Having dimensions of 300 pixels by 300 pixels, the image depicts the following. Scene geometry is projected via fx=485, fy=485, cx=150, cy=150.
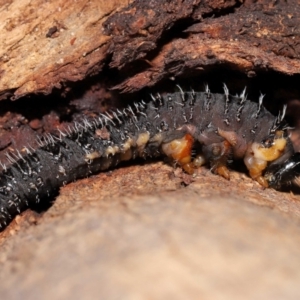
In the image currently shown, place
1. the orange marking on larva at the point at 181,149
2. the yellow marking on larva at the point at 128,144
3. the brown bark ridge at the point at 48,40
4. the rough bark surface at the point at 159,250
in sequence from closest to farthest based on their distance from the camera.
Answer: the rough bark surface at the point at 159,250 → the brown bark ridge at the point at 48,40 → the orange marking on larva at the point at 181,149 → the yellow marking on larva at the point at 128,144

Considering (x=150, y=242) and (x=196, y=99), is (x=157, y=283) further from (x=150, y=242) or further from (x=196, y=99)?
(x=196, y=99)

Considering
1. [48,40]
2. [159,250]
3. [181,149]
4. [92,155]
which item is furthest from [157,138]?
[159,250]

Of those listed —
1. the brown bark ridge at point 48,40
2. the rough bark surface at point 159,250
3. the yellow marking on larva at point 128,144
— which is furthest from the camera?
the yellow marking on larva at point 128,144

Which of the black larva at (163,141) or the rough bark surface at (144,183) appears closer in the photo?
the rough bark surface at (144,183)

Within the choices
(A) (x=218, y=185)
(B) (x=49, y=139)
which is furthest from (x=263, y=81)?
(B) (x=49, y=139)

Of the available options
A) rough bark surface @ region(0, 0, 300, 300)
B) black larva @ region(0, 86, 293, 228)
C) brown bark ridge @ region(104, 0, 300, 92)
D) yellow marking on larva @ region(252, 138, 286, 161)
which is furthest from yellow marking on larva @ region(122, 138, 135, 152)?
yellow marking on larva @ region(252, 138, 286, 161)

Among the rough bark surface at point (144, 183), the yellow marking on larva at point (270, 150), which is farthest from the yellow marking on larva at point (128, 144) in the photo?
the yellow marking on larva at point (270, 150)

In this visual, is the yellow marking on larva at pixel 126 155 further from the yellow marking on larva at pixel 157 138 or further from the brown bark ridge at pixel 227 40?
the brown bark ridge at pixel 227 40
